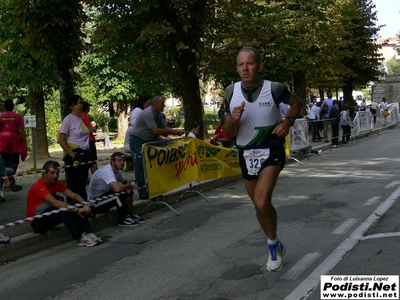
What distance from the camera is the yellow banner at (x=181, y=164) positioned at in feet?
35.1

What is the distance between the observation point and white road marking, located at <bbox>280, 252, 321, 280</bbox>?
578 centimetres

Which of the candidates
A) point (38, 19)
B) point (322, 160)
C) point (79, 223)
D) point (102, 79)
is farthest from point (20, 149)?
point (102, 79)

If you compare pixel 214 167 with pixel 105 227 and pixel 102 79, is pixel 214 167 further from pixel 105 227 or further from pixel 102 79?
pixel 102 79

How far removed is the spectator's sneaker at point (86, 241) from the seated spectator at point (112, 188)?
1050 millimetres

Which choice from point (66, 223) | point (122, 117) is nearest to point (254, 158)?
point (66, 223)

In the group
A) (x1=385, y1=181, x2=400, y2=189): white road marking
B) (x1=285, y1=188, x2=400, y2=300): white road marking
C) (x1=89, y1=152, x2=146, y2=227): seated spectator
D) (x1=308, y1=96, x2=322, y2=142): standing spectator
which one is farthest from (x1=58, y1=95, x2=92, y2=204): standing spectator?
(x1=308, y1=96, x2=322, y2=142): standing spectator

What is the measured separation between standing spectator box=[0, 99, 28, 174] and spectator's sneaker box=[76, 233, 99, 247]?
453 centimetres

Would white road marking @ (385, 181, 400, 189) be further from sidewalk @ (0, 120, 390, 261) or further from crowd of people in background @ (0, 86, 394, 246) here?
sidewalk @ (0, 120, 390, 261)

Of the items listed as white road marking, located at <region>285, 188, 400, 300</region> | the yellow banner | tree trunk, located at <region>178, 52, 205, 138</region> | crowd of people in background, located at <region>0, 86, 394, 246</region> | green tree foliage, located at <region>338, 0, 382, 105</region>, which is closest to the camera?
white road marking, located at <region>285, 188, 400, 300</region>

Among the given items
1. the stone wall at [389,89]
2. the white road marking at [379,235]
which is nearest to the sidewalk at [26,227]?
the white road marking at [379,235]

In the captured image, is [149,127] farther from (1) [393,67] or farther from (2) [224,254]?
(1) [393,67]

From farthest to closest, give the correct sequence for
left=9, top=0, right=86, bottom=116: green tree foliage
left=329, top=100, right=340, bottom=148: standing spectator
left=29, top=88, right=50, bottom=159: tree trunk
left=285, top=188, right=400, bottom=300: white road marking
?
1. left=329, top=100, right=340, bottom=148: standing spectator
2. left=29, top=88, right=50, bottom=159: tree trunk
3. left=9, top=0, right=86, bottom=116: green tree foliage
4. left=285, top=188, right=400, bottom=300: white road marking

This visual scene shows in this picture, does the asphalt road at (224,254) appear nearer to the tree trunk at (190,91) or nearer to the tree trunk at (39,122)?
the tree trunk at (190,91)

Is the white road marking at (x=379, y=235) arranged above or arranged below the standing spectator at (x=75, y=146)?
below
